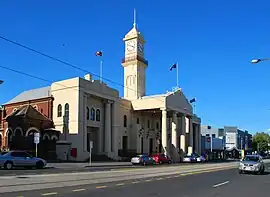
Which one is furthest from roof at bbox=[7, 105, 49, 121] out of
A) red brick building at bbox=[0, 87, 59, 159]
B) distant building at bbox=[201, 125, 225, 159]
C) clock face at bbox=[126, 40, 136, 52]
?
distant building at bbox=[201, 125, 225, 159]

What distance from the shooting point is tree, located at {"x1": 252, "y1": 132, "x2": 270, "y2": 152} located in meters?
143

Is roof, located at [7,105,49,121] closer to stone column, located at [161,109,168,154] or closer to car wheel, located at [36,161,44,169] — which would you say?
car wheel, located at [36,161,44,169]

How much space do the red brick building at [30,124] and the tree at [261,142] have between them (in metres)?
95.9

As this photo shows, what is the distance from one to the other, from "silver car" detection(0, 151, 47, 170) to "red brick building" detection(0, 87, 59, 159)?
1812 centimetres

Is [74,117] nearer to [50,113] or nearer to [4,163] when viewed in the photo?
[50,113]

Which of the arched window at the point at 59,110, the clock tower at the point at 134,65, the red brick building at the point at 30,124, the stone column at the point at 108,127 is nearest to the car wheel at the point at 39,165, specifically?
the red brick building at the point at 30,124

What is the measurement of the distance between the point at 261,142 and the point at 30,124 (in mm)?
105313

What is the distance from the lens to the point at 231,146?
131 m

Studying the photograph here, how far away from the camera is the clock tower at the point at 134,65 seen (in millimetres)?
80000

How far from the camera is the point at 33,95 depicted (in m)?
69.4

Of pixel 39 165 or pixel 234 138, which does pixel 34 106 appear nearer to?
pixel 39 165

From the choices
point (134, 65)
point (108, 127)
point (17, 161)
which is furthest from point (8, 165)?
point (134, 65)

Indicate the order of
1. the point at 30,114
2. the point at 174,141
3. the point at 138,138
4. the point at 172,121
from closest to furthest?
the point at 30,114
the point at 138,138
the point at 174,141
the point at 172,121

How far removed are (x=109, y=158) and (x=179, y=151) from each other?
23.5 meters
